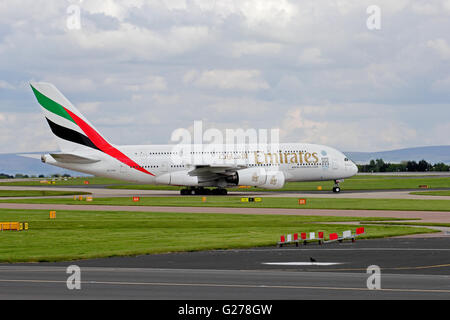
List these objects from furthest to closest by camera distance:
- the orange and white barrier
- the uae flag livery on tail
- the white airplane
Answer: the white airplane → the uae flag livery on tail → the orange and white barrier

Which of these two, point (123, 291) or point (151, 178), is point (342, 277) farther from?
point (151, 178)

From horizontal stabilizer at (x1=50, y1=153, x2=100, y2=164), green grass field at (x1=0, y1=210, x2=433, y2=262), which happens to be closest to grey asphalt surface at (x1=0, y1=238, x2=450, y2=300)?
green grass field at (x1=0, y1=210, x2=433, y2=262)

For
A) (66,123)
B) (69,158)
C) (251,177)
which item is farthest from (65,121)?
(251,177)

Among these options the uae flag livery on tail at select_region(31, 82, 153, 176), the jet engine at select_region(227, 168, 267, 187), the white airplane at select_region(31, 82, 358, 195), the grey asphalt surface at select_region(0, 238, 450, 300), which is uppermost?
the uae flag livery on tail at select_region(31, 82, 153, 176)

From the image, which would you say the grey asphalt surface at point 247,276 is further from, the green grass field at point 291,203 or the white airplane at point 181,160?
the white airplane at point 181,160

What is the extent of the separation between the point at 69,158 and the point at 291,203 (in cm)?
2486

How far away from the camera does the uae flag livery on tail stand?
83188mm

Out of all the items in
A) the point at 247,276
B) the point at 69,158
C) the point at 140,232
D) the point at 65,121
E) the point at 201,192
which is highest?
Result: the point at 65,121

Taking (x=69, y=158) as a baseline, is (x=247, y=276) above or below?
below

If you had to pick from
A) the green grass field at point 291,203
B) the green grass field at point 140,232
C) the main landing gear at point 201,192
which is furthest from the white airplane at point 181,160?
the green grass field at point 140,232

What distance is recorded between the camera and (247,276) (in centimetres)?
2694

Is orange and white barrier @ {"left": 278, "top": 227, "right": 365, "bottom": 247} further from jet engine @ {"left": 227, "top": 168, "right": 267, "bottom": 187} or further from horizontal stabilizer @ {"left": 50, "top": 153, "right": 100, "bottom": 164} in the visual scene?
horizontal stabilizer @ {"left": 50, "top": 153, "right": 100, "bottom": 164}

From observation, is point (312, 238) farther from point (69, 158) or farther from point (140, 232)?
point (69, 158)

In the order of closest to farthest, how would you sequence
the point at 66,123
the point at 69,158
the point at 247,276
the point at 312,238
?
the point at 247,276
the point at 312,238
the point at 69,158
the point at 66,123
